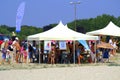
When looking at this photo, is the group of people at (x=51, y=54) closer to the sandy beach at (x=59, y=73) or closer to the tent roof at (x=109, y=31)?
the sandy beach at (x=59, y=73)

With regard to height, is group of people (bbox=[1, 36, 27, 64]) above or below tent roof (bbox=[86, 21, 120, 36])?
below

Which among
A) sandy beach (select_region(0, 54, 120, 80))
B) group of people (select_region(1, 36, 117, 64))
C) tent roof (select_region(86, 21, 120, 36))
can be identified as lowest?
sandy beach (select_region(0, 54, 120, 80))

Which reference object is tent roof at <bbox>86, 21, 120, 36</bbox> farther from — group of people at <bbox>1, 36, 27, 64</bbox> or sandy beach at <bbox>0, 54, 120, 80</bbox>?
sandy beach at <bbox>0, 54, 120, 80</bbox>

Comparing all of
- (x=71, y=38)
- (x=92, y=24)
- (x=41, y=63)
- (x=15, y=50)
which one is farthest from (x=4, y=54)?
(x=92, y=24)

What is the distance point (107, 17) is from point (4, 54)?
60717 millimetres

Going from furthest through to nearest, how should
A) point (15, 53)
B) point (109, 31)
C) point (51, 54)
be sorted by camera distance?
point (109, 31), point (15, 53), point (51, 54)

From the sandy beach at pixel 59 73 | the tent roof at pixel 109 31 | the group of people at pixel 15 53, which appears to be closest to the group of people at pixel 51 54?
the group of people at pixel 15 53

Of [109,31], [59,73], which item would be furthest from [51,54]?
[109,31]

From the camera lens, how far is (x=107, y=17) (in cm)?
8244

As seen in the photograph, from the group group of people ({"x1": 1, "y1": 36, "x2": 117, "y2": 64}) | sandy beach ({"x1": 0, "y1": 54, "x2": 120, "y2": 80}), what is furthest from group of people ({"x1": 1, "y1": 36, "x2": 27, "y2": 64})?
sandy beach ({"x1": 0, "y1": 54, "x2": 120, "y2": 80})

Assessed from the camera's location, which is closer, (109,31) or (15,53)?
(15,53)

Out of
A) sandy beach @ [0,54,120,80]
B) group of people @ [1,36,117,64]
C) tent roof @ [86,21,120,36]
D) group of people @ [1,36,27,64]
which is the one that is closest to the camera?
sandy beach @ [0,54,120,80]

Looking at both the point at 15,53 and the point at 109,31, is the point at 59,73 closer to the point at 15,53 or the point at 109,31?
the point at 15,53

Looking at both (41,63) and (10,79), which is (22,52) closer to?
(41,63)
